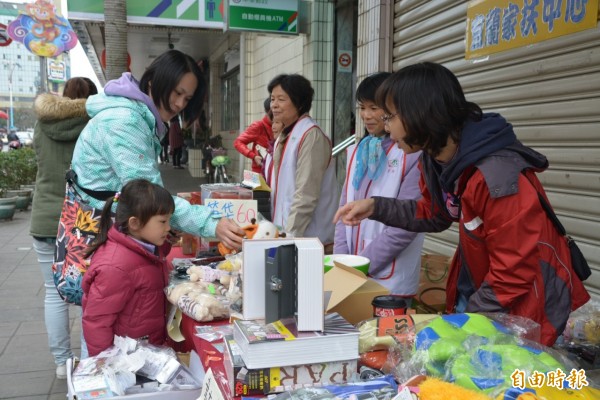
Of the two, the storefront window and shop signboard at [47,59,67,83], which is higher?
shop signboard at [47,59,67,83]

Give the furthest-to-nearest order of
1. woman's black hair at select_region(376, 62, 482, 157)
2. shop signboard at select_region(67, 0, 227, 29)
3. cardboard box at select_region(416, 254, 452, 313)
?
shop signboard at select_region(67, 0, 227, 29) < cardboard box at select_region(416, 254, 452, 313) < woman's black hair at select_region(376, 62, 482, 157)

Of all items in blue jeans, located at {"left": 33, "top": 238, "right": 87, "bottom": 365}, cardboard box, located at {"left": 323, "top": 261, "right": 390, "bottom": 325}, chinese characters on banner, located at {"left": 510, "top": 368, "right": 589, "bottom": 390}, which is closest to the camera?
chinese characters on banner, located at {"left": 510, "top": 368, "right": 589, "bottom": 390}

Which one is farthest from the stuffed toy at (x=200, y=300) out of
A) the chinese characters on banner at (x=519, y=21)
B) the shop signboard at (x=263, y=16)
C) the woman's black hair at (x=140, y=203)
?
the shop signboard at (x=263, y=16)

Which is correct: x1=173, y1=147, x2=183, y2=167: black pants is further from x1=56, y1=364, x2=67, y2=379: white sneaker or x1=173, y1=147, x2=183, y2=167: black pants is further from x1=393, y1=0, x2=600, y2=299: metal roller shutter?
x1=393, y1=0, x2=600, y2=299: metal roller shutter

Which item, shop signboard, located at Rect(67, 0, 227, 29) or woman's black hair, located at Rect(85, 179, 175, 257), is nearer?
woman's black hair, located at Rect(85, 179, 175, 257)

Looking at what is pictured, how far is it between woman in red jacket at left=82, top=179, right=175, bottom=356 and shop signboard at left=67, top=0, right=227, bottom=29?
21.8ft

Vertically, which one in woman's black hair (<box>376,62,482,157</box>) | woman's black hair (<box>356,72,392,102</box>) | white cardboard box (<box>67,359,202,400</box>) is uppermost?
woman's black hair (<box>356,72,392,102</box>)

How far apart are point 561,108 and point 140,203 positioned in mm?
2780

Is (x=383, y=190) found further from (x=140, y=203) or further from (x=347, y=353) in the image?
(x=347, y=353)

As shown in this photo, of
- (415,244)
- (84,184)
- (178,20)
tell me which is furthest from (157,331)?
(178,20)

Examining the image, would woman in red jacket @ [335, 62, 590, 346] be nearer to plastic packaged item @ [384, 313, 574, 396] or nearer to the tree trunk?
plastic packaged item @ [384, 313, 574, 396]

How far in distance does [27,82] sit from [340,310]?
100m

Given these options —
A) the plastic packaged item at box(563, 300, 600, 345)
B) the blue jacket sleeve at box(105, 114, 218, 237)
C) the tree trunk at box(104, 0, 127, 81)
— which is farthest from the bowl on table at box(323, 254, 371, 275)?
the tree trunk at box(104, 0, 127, 81)

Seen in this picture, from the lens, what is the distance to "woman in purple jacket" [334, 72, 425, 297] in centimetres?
274
